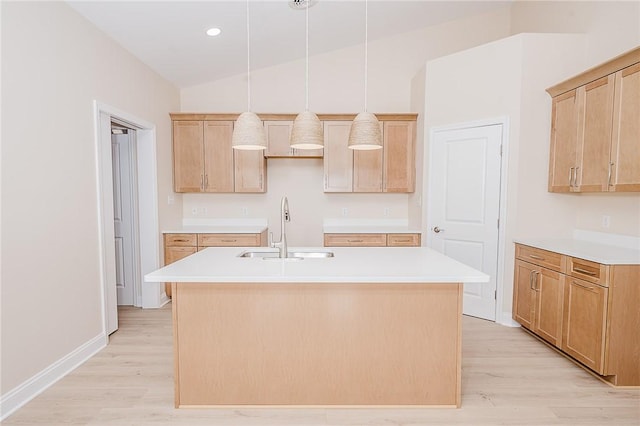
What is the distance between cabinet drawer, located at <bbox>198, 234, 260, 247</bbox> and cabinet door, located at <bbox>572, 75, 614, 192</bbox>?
3368mm

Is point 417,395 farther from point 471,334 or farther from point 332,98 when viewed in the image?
point 332,98

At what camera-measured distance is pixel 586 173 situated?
116 inches

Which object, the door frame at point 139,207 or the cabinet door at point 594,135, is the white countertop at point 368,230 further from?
the door frame at point 139,207

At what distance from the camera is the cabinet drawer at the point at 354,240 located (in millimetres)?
4312

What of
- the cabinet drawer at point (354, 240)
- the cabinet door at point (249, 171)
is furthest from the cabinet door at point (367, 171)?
the cabinet door at point (249, 171)

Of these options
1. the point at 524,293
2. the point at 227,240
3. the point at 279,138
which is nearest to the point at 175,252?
the point at 227,240

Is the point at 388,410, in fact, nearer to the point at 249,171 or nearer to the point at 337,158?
the point at 337,158

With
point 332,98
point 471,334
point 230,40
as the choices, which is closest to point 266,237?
point 332,98

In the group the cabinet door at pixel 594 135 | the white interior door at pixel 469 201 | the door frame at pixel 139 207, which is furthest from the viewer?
the white interior door at pixel 469 201

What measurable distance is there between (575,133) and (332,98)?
2.83m

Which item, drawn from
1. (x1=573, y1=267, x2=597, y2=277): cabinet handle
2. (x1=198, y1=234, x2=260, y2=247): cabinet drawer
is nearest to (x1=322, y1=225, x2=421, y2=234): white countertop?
(x1=198, y1=234, x2=260, y2=247): cabinet drawer

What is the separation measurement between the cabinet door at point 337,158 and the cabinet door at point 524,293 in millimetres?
2135

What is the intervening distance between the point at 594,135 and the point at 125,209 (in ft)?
15.5

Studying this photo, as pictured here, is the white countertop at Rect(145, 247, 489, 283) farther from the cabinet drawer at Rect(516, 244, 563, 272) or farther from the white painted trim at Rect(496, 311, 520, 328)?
the white painted trim at Rect(496, 311, 520, 328)
